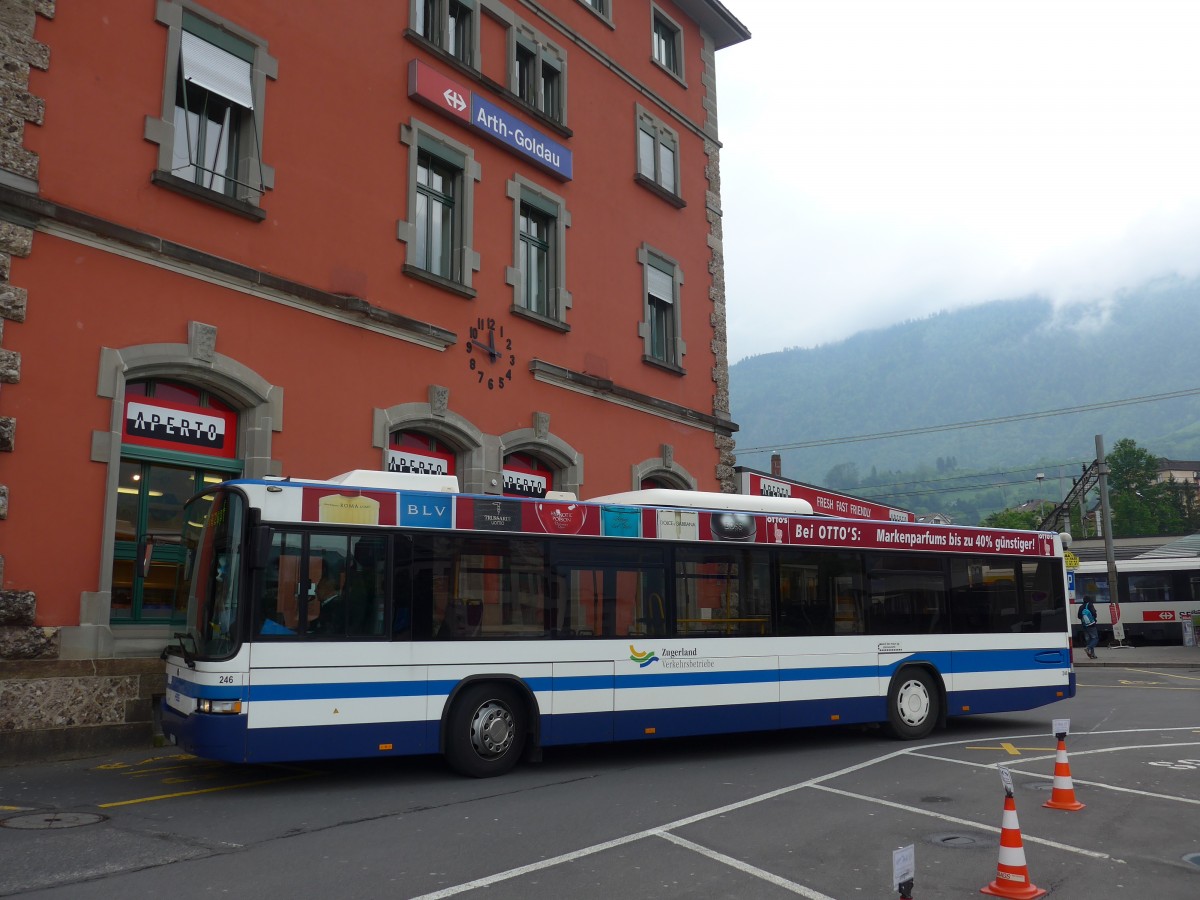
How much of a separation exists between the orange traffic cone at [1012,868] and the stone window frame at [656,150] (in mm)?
17285

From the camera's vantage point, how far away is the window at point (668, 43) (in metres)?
23.3

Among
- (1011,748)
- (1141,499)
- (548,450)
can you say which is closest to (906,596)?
(1011,748)

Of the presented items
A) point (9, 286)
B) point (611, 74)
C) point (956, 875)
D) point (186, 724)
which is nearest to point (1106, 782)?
point (956, 875)

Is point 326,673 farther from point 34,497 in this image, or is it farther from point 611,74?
point 611,74

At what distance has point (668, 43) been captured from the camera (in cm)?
2380

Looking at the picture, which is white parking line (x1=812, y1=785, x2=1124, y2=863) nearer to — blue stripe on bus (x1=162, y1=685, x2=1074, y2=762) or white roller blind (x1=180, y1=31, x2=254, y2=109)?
blue stripe on bus (x1=162, y1=685, x2=1074, y2=762)

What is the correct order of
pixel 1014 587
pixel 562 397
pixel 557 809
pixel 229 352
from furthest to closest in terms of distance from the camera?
pixel 562 397 < pixel 1014 587 < pixel 229 352 < pixel 557 809

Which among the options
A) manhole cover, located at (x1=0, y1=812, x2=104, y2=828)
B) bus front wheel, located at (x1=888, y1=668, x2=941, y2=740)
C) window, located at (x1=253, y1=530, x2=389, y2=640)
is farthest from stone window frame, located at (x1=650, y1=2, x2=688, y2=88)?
manhole cover, located at (x1=0, y1=812, x2=104, y2=828)

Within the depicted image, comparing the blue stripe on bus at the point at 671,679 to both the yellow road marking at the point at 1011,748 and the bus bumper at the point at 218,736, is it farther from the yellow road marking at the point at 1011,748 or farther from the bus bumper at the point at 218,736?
the yellow road marking at the point at 1011,748

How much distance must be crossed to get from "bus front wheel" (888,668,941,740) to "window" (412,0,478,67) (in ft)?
39.4

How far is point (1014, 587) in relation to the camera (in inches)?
568

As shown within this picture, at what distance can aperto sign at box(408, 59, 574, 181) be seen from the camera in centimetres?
1631

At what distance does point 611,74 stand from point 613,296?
478cm

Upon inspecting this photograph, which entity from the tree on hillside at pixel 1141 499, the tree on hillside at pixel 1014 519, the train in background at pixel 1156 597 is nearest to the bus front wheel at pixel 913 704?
the train in background at pixel 1156 597
